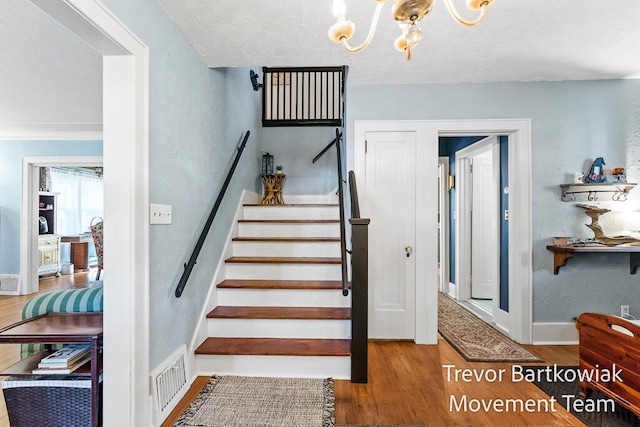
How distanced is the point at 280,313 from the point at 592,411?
2097 mm

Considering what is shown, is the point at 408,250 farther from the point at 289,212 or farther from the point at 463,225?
the point at 463,225

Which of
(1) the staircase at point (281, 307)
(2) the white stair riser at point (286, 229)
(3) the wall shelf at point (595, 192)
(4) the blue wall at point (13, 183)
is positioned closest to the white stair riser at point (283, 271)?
(1) the staircase at point (281, 307)

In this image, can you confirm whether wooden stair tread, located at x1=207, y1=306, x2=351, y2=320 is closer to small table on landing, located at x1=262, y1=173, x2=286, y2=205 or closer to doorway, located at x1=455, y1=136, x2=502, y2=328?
small table on landing, located at x1=262, y1=173, x2=286, y2=205

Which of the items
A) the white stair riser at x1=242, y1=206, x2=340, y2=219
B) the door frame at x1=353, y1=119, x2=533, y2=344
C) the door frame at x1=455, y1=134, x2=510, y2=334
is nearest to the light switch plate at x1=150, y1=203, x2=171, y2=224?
the door frame at x1=353, y1=119, x2=533, y2=344

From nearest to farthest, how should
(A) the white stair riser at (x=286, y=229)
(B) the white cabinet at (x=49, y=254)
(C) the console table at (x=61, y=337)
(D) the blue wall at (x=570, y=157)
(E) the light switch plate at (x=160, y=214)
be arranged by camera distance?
1. (C) the console table at (x=61, y=337)
2. (E) the light switch plate at (x=160, y=214)
3. (D) the blue wall at (x=570, y=157)
4. (A) the white stair riser at (x=286, y=229)
5. (B) the white cabinet at (x=49, y=254)

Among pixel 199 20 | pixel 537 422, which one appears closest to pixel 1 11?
pixel 199 20

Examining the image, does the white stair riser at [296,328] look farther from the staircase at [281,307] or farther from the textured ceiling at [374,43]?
the textured ceiling at [374,43]

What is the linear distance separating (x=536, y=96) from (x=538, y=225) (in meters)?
1.21

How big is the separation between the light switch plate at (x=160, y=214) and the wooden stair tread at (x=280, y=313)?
3.20ft

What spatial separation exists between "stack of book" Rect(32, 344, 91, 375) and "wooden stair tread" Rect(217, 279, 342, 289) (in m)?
1.08

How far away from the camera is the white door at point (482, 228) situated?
14.3 ft

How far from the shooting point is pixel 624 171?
2.88 m

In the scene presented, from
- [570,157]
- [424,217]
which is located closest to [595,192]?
[570,157]

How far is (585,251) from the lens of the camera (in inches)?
107
